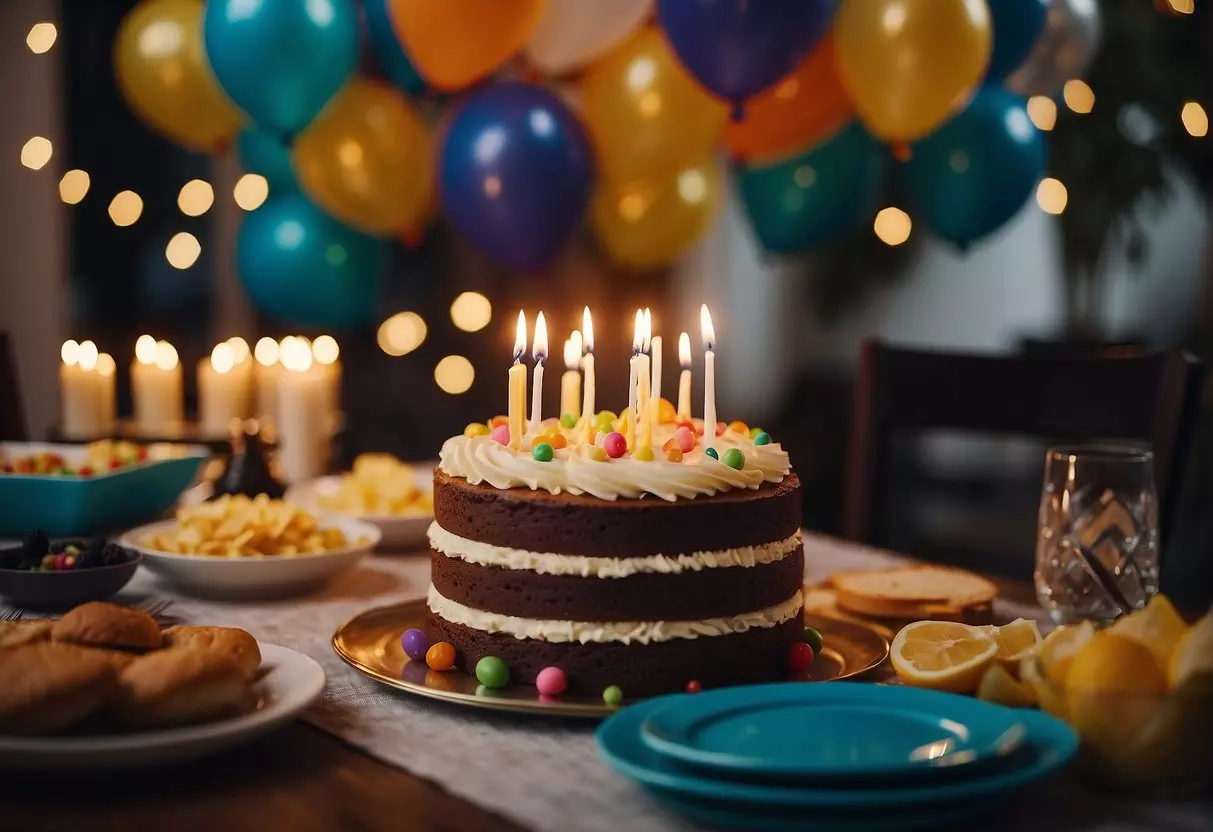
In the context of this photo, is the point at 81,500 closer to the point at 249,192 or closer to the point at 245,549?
the point at 245,549

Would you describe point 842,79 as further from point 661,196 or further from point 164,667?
point 164,667

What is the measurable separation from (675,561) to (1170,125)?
14.1 feet

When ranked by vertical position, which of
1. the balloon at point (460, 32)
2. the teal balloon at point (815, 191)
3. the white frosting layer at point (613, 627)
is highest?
the balloon at point (460, 32)

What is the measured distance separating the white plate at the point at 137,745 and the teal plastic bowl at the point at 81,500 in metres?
0.98

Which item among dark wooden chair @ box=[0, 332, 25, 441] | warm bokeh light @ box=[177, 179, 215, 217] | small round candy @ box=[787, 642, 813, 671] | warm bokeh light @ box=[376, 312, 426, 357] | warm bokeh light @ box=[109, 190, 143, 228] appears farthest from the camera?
warm bokeh light @ box=[376, 312, 426, 357]

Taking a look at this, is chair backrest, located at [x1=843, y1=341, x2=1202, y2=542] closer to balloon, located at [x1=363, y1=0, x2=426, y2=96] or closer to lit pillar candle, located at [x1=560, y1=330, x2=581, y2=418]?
lit pillar candle, located at [x1=560, y1=330, x2=581, y2=418]

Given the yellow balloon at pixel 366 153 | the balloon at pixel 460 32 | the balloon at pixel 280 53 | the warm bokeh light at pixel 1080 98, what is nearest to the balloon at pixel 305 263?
the yellow balloon at pixel 366 153

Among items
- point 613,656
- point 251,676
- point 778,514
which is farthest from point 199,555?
point 778,514

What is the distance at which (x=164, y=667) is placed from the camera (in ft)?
3.43

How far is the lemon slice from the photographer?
3.99 ft

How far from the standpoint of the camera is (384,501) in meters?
2.11

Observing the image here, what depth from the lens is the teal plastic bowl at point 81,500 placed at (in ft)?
6.33

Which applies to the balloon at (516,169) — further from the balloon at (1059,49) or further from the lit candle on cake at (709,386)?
the lit candle on cake at (709,386)

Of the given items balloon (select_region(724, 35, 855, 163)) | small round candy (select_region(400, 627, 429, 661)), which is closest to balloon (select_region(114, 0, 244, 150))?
balloon (select_region(724, 35, 855, 163))
